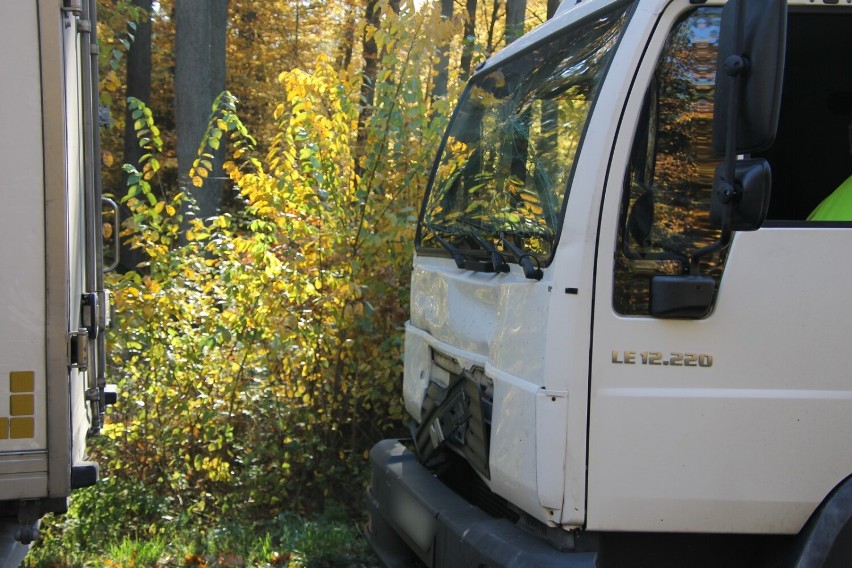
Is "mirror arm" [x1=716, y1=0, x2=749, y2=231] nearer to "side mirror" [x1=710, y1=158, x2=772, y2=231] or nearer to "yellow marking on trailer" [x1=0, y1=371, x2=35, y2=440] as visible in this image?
"side mirror" [x1=710, y1=158, x2=772, y2=231]

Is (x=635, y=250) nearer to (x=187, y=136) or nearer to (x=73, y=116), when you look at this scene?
(x=73, y=116)

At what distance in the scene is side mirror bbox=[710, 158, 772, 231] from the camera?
2.78 m

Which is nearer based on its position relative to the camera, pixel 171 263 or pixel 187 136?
pixel 171 263

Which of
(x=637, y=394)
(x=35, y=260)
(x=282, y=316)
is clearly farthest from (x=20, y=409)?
(x=282, y=316)

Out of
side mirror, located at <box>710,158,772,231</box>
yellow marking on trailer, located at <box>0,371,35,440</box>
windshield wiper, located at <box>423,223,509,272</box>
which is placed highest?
side mirror, located at <box>710,158,772,231</box>

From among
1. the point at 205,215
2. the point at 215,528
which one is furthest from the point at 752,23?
the point at 205,215

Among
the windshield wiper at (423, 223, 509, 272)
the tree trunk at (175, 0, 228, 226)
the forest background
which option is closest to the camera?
the windshield wiper at (423, 223, 509, 272)

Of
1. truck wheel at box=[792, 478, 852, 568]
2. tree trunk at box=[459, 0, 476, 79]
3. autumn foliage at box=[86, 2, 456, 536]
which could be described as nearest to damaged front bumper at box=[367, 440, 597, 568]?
truck wheel at box=[792, 478, 852, 568]

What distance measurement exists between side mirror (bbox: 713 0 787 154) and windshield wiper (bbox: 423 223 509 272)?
1.02 metres

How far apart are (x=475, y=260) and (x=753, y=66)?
4.82 ft

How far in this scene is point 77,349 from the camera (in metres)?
3.37

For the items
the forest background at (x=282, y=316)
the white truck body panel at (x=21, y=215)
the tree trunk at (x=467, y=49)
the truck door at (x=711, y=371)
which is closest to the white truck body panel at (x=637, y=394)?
the truck door at (x=711, y=371)

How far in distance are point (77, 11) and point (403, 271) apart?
3445mm

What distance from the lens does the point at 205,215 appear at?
41.6 feet
